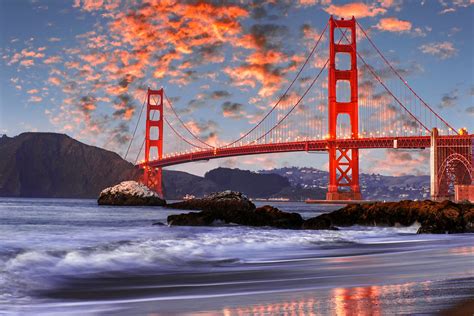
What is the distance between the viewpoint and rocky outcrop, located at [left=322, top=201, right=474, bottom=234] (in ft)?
64.6

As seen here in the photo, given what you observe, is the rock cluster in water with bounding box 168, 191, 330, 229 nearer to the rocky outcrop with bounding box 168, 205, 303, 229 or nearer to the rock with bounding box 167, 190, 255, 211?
the rocky outcrop with bounding box 168, 205, 303, 229

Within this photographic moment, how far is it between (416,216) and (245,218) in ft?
21.4

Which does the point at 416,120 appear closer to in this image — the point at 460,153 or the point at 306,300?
Answer: the point at 460,153

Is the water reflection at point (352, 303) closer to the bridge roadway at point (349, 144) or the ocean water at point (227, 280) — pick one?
the ocean water at point (227, 280)

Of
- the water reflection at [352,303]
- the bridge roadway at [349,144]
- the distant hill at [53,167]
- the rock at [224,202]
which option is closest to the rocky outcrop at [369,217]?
the water reflection at [352,303]

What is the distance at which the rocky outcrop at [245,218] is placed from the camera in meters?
22.3

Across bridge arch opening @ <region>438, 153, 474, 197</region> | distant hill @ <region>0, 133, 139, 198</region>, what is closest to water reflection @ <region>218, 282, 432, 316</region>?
bridge arch opening @ <region>438, 153, 474, 197</region>

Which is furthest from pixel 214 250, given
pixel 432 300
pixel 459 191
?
pixel 459 191

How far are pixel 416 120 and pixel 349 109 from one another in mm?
7778

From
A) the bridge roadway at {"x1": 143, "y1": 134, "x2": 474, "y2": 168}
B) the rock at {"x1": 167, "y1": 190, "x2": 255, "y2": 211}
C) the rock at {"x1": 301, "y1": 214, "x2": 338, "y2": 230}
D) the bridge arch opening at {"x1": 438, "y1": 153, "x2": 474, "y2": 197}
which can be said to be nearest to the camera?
the rock at {"x1": 301, "y1": 214, "x2": 338, "y2": 230}

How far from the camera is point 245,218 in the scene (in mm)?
24906

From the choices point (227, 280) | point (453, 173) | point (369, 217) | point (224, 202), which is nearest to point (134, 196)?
point (224, 202)

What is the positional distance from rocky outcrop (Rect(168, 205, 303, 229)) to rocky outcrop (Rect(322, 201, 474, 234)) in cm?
273

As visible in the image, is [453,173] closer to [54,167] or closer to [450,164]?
[450,164]
